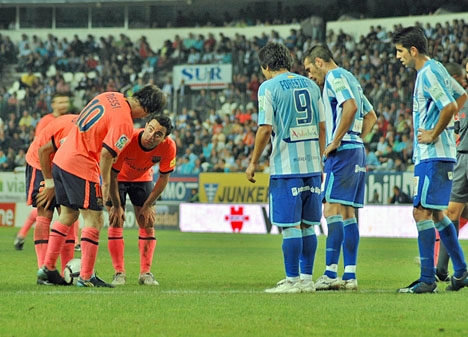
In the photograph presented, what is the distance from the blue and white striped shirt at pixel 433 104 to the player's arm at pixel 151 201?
2791 millimetres

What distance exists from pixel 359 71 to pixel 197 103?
19.7 ft

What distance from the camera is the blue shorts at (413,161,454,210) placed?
852 centimetres

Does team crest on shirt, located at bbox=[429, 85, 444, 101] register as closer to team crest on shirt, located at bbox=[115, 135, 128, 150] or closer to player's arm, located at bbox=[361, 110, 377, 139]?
player's arm, located at bbox=[361, 110, 377, 139]

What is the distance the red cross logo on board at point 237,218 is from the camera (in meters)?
25.6

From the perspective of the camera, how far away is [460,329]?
20.9ft

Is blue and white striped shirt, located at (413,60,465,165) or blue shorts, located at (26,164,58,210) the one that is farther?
blue shorts, located at (26,164,58,210)

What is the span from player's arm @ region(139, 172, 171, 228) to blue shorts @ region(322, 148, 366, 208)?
6.01ft

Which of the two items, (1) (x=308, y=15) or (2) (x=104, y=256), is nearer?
(2) (x=104, y=256)

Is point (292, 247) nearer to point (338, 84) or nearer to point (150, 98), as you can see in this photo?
point (338, 84)

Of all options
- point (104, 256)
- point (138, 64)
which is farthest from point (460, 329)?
point (138, 64)

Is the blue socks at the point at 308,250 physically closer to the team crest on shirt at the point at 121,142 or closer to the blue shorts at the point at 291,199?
the blue shorts at the point at 291,199

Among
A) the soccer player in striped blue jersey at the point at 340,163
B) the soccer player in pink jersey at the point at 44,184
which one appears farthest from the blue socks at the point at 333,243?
the soccer player in pink jersey at the point at 44,184

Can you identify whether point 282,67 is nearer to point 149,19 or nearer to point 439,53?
point 439,53

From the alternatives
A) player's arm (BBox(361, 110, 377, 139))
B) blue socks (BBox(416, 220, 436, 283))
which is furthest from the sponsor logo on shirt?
blue socks (BBox(416, 220, 436, 283))
